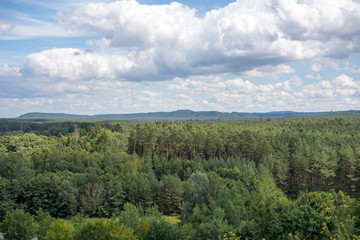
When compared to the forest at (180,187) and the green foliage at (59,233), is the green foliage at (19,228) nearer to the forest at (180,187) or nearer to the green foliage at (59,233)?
the forest at (180,187)

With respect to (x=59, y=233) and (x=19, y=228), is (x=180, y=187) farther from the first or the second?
(x=59, y=233)

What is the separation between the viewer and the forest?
4344cm

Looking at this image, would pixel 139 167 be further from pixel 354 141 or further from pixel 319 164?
pixel 354 141

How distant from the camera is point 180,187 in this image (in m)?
83.4

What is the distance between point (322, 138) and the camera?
4434 inches

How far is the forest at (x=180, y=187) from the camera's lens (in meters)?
43.4

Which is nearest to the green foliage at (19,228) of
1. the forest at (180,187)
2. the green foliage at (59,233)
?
the forest at (180,187)

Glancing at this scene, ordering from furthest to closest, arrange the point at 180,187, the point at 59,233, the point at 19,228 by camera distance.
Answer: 1. the point at 180,187
2. the point at 19,228
3. the point at 59,233

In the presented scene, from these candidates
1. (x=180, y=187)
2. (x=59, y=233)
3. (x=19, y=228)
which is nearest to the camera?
(x=59, y=233)

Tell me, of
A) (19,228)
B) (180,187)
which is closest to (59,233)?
(19,228)

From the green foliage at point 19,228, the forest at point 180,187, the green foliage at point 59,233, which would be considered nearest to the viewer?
the green foliage at point 59,233

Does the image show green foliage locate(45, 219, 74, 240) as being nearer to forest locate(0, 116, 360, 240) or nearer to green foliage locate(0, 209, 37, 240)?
forest locate(0, 116, 360, 240)

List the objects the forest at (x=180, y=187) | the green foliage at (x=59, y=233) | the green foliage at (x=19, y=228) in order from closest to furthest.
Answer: the green foliage at (x=59, y=233) < the forest at (x=180, y=187) < the green foliage at (x=19, y=228)

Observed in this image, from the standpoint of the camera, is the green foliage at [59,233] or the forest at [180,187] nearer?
the green foliage at [59,233]
